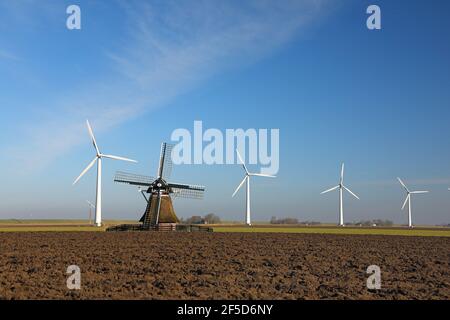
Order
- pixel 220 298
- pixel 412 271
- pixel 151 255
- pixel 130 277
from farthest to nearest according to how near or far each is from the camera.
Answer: pixel 151 255 → pixel 412 271 → pixel 130 277 → pixel 220 298

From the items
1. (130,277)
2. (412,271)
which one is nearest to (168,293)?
(130,277)

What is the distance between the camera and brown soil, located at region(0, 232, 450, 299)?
1994 centimetres

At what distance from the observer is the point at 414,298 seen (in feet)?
63.6

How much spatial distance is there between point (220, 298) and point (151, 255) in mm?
17323

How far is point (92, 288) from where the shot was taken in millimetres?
20766

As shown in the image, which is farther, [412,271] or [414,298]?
[412,271]

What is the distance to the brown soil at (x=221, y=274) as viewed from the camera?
19.9 metres

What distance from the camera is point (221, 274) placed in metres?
25.2

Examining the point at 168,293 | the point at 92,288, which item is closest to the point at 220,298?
the point at 168,293
